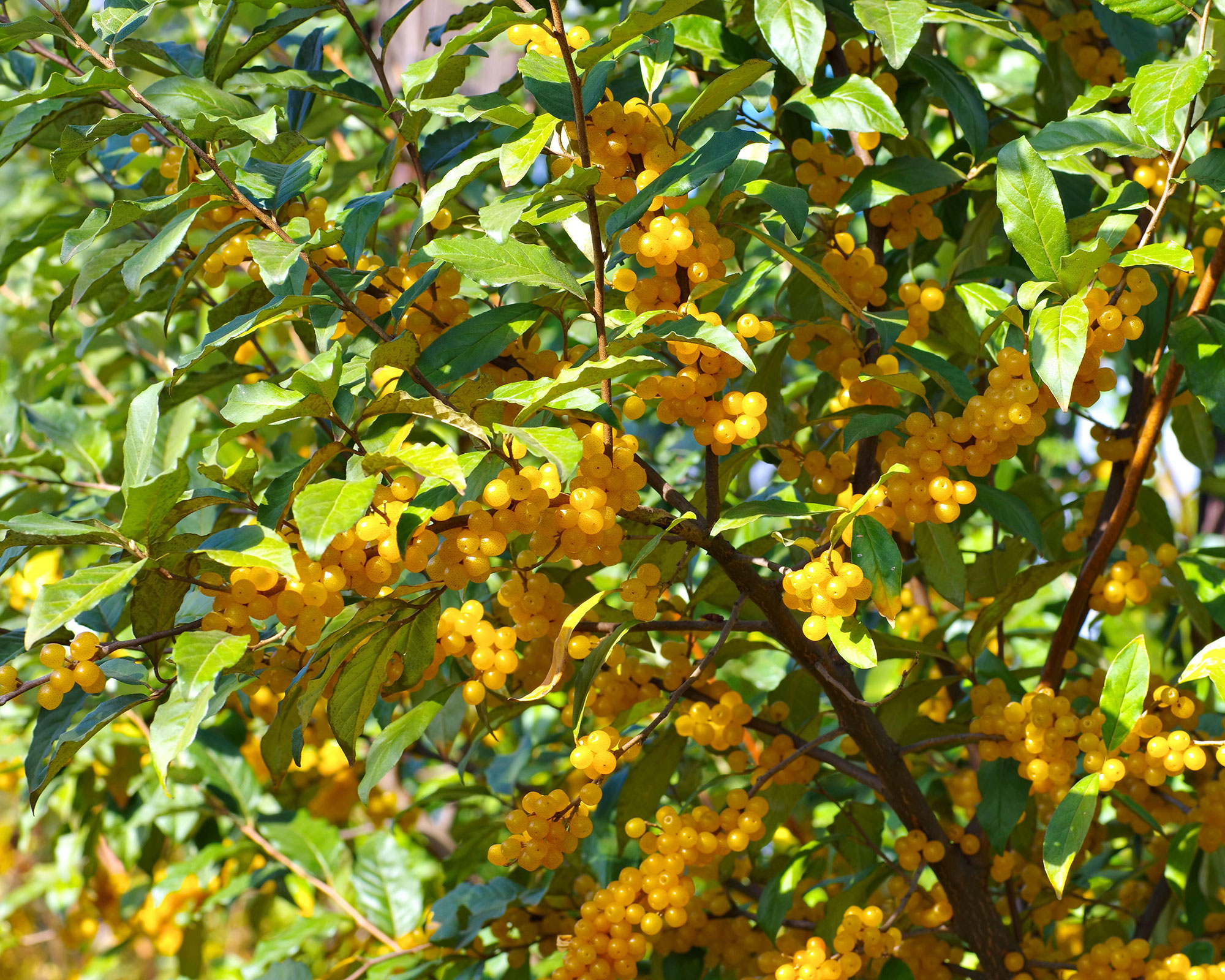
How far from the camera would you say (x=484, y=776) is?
2076 mm

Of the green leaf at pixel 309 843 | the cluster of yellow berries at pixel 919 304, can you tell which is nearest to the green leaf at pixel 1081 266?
the cluster of yellow berries at pixel 919 304

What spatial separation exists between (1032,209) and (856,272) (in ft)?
0.95

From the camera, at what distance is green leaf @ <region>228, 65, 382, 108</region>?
4.33 ft

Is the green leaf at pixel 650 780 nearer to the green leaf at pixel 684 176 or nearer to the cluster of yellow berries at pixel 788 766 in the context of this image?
the cluster of yellow berries at pixel 788 766

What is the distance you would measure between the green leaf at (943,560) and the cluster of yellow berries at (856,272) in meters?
0.32

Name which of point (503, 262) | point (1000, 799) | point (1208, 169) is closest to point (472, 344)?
point (503, 262)

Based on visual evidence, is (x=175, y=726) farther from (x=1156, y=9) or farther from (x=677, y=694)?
(x=1156, y=9)

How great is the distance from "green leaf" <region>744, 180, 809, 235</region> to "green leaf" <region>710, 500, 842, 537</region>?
0.91 feet

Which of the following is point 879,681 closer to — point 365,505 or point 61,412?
point 365,505

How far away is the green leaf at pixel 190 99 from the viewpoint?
3.84 feet

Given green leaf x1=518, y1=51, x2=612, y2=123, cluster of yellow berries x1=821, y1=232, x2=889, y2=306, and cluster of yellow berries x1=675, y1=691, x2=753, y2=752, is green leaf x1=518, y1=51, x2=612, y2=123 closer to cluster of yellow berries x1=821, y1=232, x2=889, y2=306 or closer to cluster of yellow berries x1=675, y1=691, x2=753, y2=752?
cluster of yellow berries x1=821, y1=232, x2=889, y2=306

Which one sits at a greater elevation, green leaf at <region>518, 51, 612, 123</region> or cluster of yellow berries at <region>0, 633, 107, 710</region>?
green leaf at <region>518, 51, 612, 123</region>

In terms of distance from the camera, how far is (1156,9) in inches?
43.7

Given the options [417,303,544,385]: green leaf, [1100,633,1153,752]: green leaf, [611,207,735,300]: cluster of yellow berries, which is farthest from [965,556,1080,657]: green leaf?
[417,303,544,385]: green leaf
